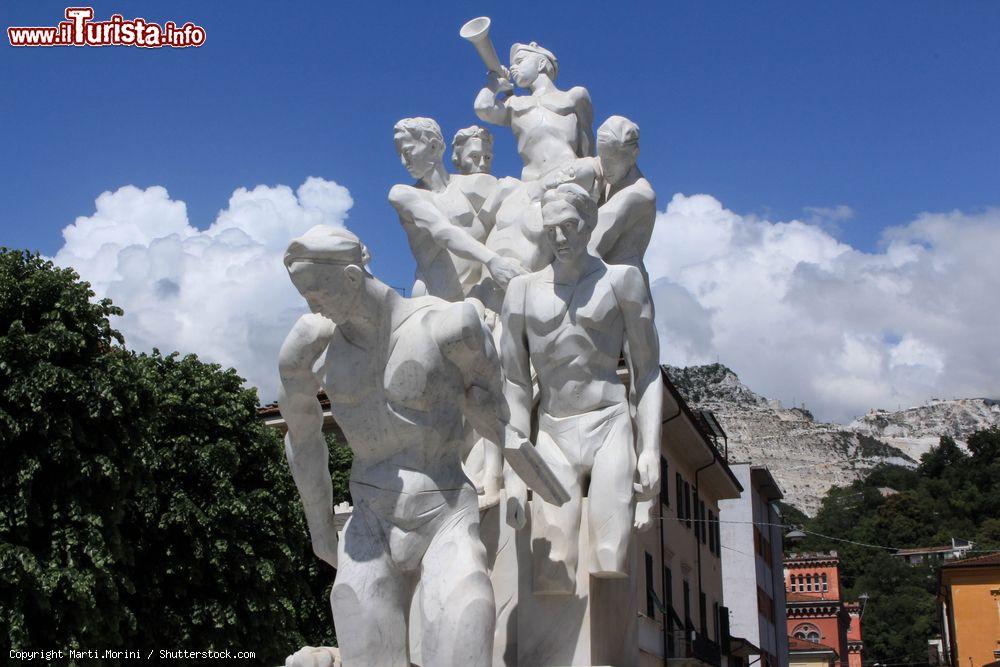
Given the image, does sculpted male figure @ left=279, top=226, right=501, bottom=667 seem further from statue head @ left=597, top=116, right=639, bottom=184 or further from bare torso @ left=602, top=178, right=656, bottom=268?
statue head @ left=597, top=116, right=639, bottom=184

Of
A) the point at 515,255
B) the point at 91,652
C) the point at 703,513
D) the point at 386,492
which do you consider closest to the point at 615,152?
the point at 515,255

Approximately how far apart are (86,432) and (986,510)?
354ft

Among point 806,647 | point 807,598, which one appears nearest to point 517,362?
point 806,647

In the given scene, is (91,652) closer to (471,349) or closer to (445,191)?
(445,191)

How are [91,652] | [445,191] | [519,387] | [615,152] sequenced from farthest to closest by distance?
[91,652]
[445,191]
[615,152]
[519,387]

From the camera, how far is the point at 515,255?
7.82 m

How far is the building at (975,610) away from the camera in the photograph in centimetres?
6028

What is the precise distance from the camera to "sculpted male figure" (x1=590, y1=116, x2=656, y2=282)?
7.73 m

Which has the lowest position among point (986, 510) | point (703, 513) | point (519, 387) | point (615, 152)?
point (519, 387)

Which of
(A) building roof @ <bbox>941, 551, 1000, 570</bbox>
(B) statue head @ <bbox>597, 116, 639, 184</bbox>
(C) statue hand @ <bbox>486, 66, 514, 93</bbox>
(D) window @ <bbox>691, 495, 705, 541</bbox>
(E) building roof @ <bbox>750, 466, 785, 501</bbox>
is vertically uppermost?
(E) building roof @ <bbox>750, 466, 785, 501</bbox>

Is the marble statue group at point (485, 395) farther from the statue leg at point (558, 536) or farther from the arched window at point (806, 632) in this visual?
the arched window at point (806, 632)

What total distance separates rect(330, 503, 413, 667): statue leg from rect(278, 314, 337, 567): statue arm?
341mm

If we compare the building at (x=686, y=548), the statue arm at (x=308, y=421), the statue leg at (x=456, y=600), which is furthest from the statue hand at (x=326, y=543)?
the building at (x=686, y=548)

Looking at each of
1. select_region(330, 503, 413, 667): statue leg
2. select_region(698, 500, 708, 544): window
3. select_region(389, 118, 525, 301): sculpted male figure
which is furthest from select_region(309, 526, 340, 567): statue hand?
select_region(698, 500, 708, 544): window
